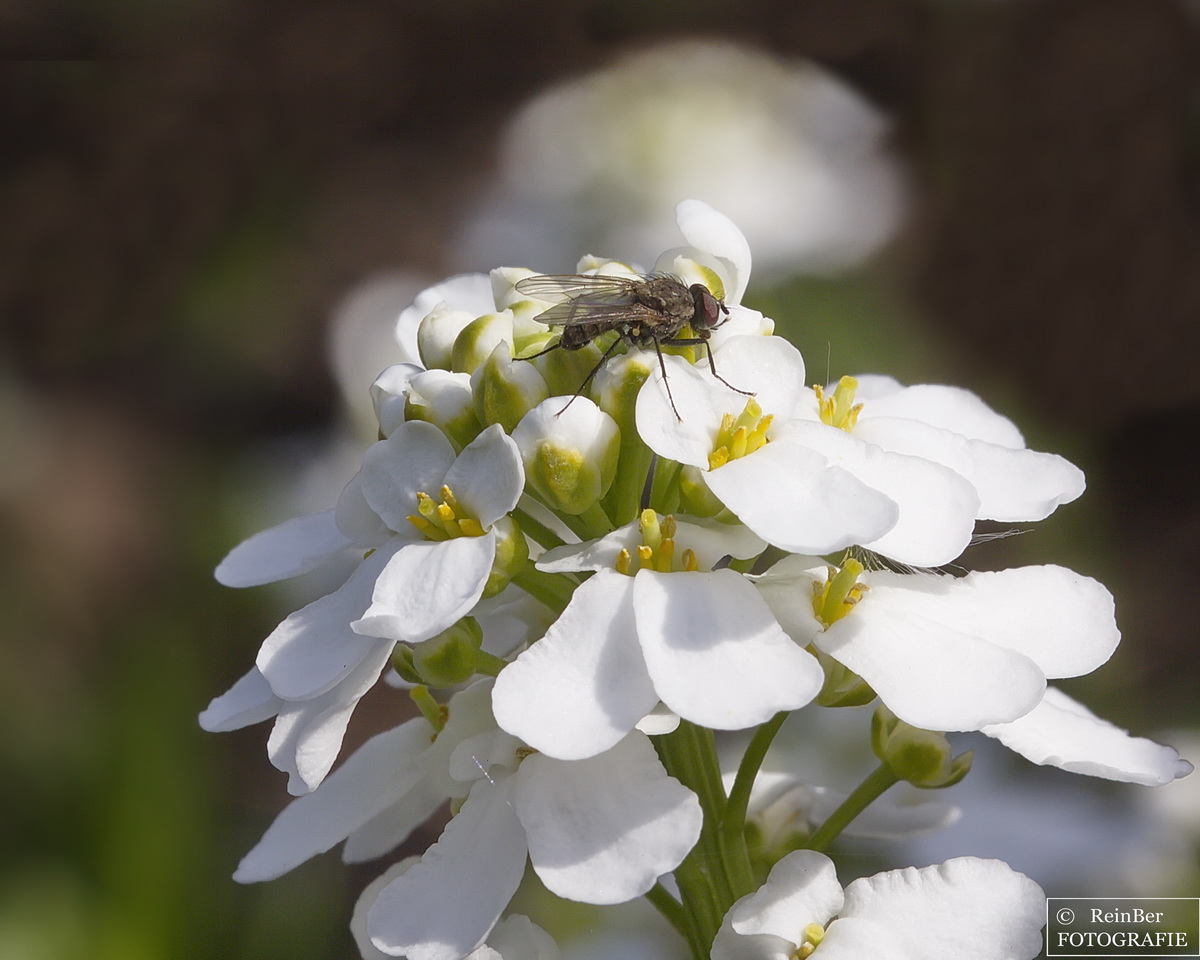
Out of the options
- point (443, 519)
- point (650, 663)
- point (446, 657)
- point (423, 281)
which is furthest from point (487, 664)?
point (423, 281)

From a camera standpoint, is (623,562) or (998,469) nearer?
(623,562)

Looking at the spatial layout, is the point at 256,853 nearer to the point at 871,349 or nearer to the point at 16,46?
the point at 871,349

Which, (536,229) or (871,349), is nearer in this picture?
(871,349)

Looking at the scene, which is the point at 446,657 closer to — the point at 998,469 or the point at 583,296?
the point at 583,296

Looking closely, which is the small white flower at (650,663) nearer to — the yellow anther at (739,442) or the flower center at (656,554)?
the flower center at (656,554)

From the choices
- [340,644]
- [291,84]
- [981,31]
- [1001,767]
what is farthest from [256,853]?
[291,84]

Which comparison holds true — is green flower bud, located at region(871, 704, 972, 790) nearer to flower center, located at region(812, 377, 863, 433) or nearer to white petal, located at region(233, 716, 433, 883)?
flower center, located at region(812, 377, 863, 433)

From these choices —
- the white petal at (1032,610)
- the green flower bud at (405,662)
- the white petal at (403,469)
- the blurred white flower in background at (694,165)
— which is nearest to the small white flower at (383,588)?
the white petal at (403,469)

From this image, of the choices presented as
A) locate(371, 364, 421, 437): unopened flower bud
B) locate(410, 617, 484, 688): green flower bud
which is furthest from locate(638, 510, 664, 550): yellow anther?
locate(371, 364, 421, 437): unopened flower bud
